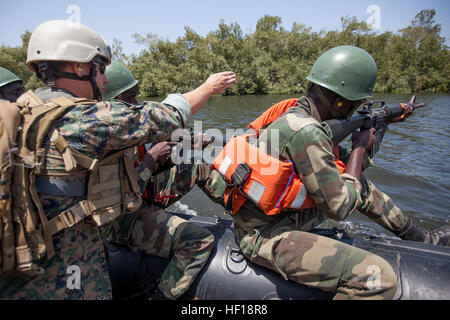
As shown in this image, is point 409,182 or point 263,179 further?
point 409,182

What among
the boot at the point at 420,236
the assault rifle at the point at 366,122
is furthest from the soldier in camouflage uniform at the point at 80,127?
the boot at the point at 420,236

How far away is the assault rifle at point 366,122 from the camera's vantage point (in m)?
2.20

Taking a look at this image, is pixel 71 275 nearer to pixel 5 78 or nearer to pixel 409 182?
pixel 5 78

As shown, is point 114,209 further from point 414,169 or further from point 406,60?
point 406,60

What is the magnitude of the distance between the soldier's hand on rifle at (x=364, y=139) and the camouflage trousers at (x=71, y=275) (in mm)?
2264

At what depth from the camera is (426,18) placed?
41.7 metres

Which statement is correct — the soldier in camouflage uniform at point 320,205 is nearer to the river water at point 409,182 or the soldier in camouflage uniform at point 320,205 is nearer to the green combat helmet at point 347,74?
the green combat helmet at point 347,74

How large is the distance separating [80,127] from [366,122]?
2462mm

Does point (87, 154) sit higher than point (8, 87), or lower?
higher

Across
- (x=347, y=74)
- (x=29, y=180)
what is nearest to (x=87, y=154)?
(x=29, y=180)

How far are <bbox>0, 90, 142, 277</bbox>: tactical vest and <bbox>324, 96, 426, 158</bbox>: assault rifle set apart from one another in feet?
5.84

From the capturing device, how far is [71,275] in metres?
1.56
